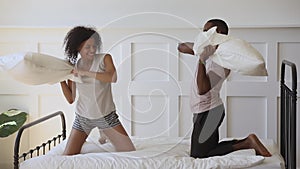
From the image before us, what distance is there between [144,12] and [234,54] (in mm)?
1460

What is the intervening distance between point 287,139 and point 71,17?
1.89 metres

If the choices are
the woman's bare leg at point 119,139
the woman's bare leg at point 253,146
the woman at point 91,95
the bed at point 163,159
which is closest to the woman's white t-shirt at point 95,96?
the woman at point 91,95

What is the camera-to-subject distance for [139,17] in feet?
12.0

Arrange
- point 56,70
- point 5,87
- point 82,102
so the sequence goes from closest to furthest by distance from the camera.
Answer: point 56,70 < point 82,102 < point 5,87

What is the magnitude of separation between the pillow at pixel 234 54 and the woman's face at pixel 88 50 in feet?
1.98

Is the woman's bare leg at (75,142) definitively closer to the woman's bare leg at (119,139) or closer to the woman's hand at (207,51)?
the woman's bare leg at (119,139)

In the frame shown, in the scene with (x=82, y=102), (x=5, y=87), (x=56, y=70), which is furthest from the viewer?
(x=5, y=87)

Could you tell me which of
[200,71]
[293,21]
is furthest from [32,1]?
[293,21]

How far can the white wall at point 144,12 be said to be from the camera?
3.57 meters

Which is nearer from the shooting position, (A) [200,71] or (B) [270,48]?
(A) [200,71]

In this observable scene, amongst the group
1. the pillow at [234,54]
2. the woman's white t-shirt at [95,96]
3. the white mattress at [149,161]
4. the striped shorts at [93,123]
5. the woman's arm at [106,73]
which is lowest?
the white mattress at [149,161]

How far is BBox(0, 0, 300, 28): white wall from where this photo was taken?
3568 mm

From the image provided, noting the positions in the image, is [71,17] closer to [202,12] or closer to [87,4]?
[87,4]

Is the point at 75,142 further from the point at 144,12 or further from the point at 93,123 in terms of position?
the point at 144,12
